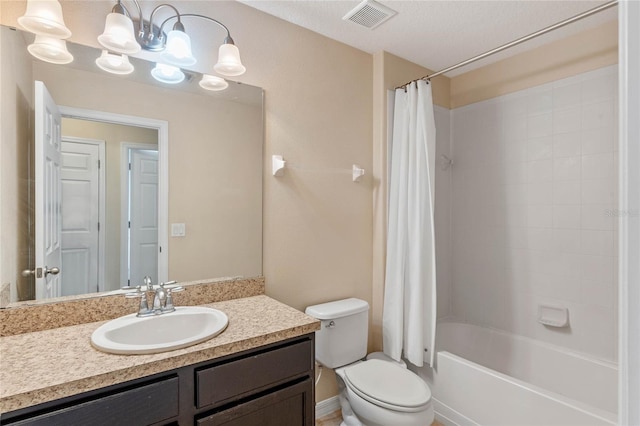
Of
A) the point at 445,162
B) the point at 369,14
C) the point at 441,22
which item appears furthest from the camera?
the point at 445,162

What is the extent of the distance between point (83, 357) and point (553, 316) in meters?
2.60

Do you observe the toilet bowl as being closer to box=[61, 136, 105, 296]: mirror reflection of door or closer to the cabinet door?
the cabinet door

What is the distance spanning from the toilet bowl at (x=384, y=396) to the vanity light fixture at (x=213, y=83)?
168 cm

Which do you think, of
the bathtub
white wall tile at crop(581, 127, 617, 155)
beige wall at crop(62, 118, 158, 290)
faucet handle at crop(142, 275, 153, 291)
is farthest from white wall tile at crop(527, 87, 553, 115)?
faucet handle at crop(142, 275, 153, 291)

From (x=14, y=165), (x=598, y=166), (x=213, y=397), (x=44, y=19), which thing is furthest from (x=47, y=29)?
(x=598, y=166)

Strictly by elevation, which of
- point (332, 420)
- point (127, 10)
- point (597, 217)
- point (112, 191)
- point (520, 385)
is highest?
point (127, 10)

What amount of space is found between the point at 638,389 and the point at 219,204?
1676mm

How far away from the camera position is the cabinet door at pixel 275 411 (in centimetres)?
116

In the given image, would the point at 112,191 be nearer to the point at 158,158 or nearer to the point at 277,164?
the point at 158,158

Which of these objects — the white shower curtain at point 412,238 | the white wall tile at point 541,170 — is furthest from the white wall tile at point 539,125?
the white shower curtain at point 412,238

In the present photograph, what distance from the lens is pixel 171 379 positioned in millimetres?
1063

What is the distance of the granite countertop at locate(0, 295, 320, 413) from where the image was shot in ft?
2.91

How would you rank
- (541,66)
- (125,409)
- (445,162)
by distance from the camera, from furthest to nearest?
(445,162)
(541,66)
(125,409)

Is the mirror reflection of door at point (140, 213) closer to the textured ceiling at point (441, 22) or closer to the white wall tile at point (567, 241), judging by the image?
the textured ceiling at point (441, 22)
